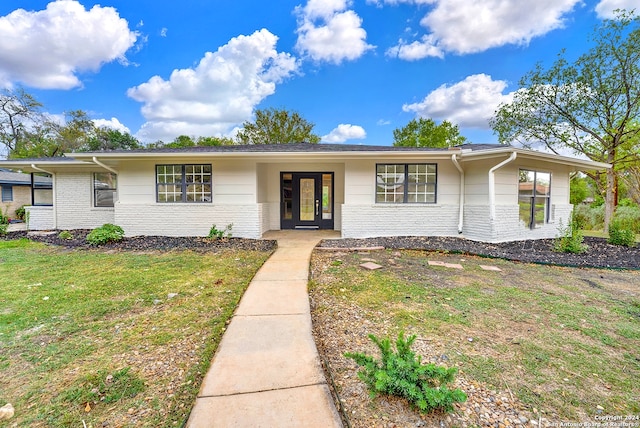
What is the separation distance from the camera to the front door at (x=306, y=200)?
962 centimetres

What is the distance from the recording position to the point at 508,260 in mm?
5871

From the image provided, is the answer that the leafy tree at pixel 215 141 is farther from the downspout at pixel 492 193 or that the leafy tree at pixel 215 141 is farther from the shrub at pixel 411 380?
the shrub at pixel 411 380

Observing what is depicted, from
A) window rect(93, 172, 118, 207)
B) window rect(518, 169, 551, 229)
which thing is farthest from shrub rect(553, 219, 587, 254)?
window rect(93, 172, 118, 207)

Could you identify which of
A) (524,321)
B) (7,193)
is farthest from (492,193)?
(7,193)

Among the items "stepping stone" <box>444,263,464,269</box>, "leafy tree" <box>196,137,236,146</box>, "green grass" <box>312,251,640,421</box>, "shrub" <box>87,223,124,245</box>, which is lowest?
"green grass" <box>312,251,640,421</box>

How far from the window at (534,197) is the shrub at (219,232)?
8.44 m

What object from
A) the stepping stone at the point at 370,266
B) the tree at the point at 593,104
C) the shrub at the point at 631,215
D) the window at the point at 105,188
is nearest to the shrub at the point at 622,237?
the shrub at the point at 631,215

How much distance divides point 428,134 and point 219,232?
22.9 metres

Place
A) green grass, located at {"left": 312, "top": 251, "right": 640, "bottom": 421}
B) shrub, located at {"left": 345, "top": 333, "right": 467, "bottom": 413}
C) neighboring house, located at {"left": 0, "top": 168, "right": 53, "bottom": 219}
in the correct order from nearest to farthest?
1. shrub, located at {"left": 345, "top": 333, "right": 467, "bottom": 413}
2. green grass, located at {"left": 312, "top": 251, "right": 640, "bottom": 421}
3. neighboring house, located at {"left": 0, "top": 168, "right": 53, "bottom": 219}

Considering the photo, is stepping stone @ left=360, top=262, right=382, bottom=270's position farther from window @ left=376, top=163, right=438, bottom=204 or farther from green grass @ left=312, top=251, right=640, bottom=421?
window @ left=376, top=163, right=438, bottom=204

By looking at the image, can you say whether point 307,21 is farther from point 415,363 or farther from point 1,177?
point 1,177

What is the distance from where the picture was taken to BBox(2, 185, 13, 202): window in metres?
14.8

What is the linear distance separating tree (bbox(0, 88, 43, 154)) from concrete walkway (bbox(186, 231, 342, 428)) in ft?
104

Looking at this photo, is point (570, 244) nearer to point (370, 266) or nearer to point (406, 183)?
point (406, 183)
